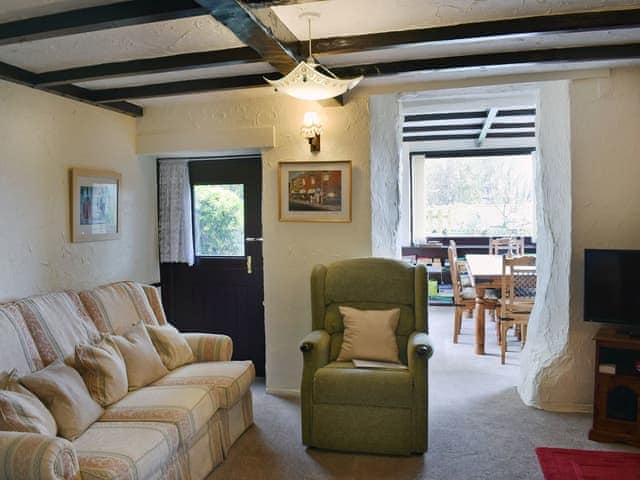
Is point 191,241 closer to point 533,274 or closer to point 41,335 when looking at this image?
point 41,335

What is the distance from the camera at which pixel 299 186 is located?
393 cm

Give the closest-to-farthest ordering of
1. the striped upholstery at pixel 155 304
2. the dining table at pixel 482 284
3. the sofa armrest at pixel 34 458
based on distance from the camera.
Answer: the sofa armrest at pixel 34 458
the striped upholstery at pixel 155 304
the dining table at pixel 482 284

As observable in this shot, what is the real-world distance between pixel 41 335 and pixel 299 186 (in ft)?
6.51

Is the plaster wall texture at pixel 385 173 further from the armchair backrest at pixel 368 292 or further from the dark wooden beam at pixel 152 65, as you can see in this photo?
the dark wooden beam at pixel 152 65

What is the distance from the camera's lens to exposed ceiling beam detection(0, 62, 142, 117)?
9.84 ft

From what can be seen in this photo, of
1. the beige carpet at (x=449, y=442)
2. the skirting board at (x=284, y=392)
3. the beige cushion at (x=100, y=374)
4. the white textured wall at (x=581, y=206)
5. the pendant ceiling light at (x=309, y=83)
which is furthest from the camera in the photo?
the skirting board at (x=284, y=392)

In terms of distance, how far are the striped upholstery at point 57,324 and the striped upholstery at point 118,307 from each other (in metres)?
0.07

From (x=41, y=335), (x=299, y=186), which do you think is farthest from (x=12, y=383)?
(x=299, y=186)

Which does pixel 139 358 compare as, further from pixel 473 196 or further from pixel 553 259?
pixel 473 196

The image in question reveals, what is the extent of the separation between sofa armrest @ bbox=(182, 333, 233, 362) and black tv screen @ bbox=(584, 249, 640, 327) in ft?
7.57

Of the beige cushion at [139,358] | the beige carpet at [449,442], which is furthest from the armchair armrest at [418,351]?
the beige cushion at [139,358]

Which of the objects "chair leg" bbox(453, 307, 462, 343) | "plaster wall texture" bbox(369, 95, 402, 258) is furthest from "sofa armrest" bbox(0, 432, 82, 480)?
"chair leg" bbox(453, 307, 462, 343)

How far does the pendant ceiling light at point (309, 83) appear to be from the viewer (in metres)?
2.46

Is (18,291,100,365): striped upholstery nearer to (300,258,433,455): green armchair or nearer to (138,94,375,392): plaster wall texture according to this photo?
(300,258,433,455): green armchair
